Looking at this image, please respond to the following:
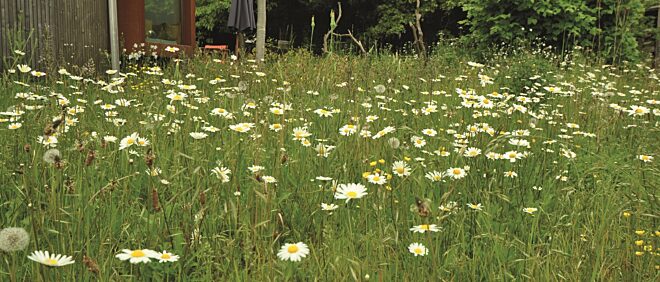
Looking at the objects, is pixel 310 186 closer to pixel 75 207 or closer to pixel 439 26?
pixel 75 207

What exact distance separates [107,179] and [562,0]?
10.1 metres

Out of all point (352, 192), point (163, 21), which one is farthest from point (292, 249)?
point (163, 21)

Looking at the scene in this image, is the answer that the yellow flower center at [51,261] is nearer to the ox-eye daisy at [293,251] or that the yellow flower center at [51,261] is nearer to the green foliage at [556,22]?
the ox-eye daisy at [293,251]

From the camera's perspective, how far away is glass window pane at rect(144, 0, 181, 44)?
408 inches

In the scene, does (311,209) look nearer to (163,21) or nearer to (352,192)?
(352,192)

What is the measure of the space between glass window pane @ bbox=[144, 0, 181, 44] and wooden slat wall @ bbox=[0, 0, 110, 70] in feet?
3.16

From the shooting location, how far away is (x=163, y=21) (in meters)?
11.0

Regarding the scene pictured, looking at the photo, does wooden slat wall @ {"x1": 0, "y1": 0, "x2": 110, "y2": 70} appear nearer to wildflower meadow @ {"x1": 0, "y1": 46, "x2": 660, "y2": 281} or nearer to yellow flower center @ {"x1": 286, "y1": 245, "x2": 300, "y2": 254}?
wildflower meadow @ {"x1": 0, "y1": 46, "x2": 660, "y2": 281}

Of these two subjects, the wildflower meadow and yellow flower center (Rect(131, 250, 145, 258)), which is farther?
the wildflower meadow

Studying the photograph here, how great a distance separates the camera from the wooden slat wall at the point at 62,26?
20.6 feet

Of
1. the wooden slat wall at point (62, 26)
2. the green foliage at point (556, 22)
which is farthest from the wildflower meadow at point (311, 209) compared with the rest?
the green foliage at point (556, 22)

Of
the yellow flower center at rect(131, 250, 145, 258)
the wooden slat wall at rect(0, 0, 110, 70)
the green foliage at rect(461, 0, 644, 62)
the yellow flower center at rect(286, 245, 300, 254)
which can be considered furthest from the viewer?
the green foliage at rect(461, 0, 644, 62)

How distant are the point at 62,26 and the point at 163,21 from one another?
3.41 meters

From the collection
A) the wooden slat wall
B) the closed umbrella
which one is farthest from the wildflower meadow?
the closed umbrella
